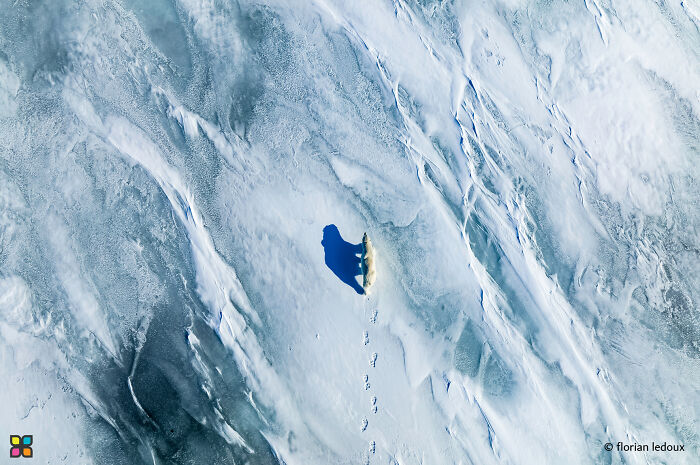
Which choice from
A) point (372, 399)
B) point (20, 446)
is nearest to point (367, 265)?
point (372, 399)

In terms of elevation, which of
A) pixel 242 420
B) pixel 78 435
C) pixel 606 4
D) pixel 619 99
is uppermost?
pixel 606 4

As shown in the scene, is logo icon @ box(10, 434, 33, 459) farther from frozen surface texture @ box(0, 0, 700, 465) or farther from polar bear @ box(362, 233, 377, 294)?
polar bear @ box(362, 233, 377, 294)

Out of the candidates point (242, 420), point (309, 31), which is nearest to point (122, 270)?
point (242, 420)

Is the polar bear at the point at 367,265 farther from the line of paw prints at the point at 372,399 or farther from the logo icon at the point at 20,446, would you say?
the logo icon at the point at 20,446

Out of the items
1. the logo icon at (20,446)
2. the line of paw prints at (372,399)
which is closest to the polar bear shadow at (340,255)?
the line of paw prints at (372,399)

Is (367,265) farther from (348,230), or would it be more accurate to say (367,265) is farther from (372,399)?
(372,399)

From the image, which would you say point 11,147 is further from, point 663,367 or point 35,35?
point 663,367

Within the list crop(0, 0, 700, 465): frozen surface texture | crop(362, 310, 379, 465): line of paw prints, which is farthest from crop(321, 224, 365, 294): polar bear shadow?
crop(362, 310, 379, 465): line of paw prints
